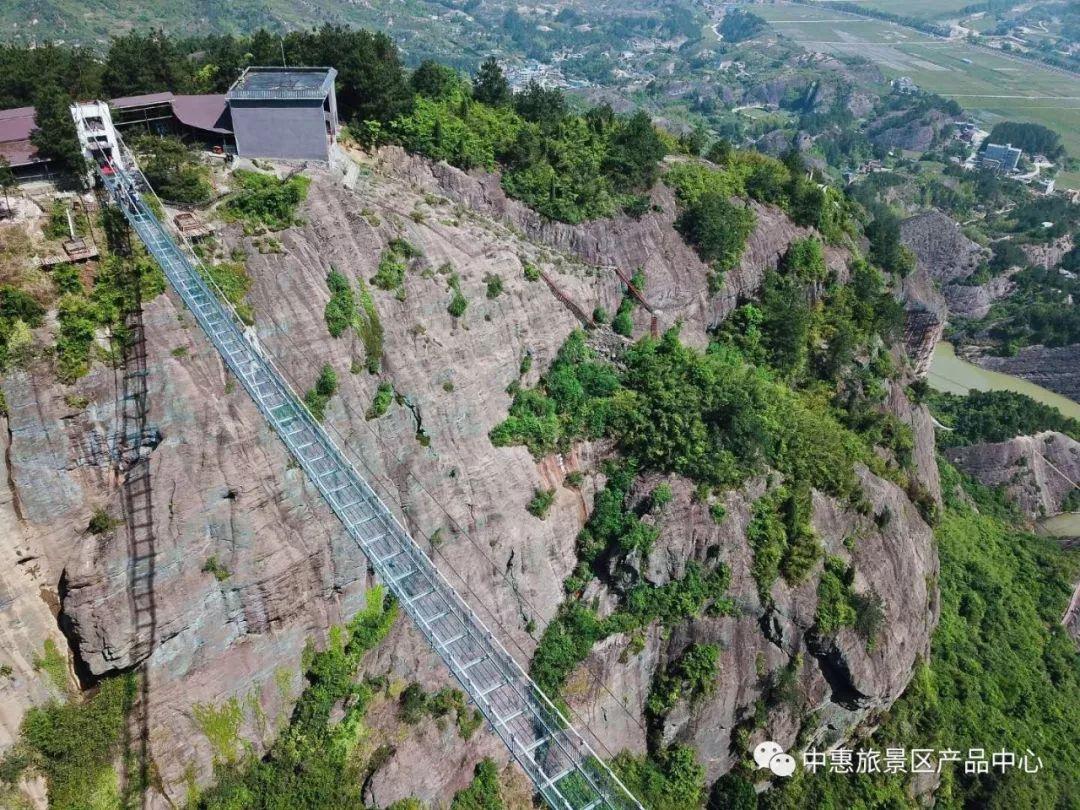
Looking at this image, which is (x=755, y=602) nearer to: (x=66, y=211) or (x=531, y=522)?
(x=531, y=522)

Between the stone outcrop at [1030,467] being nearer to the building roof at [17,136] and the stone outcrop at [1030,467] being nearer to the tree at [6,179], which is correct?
the building roof at [17,136]

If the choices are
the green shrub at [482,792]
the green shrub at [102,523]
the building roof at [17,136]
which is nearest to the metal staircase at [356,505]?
the green shrub at [482,792]

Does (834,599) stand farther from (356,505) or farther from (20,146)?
(20,146)

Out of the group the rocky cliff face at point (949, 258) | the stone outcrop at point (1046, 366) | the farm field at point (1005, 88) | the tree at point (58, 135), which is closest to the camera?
the tree at point (58, 135)

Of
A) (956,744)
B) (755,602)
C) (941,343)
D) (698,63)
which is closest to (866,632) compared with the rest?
(755,602)

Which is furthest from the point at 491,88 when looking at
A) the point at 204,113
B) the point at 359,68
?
the point at 204,113

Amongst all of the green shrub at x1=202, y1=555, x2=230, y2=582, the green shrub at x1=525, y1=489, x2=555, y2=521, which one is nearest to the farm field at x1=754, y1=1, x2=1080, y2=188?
the green shrub at x1=525, y1=489, x2=555, y2=521
